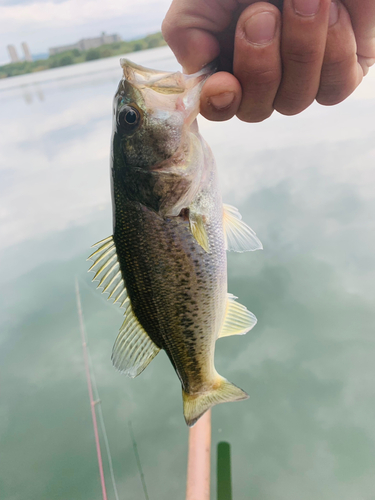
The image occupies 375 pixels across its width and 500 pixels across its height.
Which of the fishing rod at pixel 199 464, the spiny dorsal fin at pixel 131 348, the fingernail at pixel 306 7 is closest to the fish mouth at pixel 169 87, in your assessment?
the fingernail at pixel 306 7

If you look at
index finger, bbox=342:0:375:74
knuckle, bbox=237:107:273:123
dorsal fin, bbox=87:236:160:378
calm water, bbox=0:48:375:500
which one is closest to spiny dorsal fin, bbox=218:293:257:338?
dorsal fin, bbox=87:236:160:378

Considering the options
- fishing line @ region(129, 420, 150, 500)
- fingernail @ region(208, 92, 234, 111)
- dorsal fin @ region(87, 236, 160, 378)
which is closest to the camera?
fingernail @ region(208, 92, 234, 111)

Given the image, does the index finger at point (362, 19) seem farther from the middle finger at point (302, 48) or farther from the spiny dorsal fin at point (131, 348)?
the spiny dorsal fin at point (131, 348)

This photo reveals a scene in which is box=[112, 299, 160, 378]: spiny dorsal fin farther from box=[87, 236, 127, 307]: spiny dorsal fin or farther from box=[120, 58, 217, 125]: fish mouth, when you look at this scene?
box=[120, 58, 217, 125]: fish mouth

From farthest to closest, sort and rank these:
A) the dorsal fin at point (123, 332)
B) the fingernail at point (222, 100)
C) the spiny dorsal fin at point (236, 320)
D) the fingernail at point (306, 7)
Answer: the spiny dorsal fin at point (236, 320) < the dorsal fin at point (123, 332) < the fingernail at point (222, 100) < the fingernail at point (306, 7)

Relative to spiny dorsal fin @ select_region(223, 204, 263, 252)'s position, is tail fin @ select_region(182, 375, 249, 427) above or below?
below

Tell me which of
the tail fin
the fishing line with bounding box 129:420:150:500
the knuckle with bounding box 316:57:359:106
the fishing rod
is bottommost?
the fishing line with bounding box 129:420:150:500
